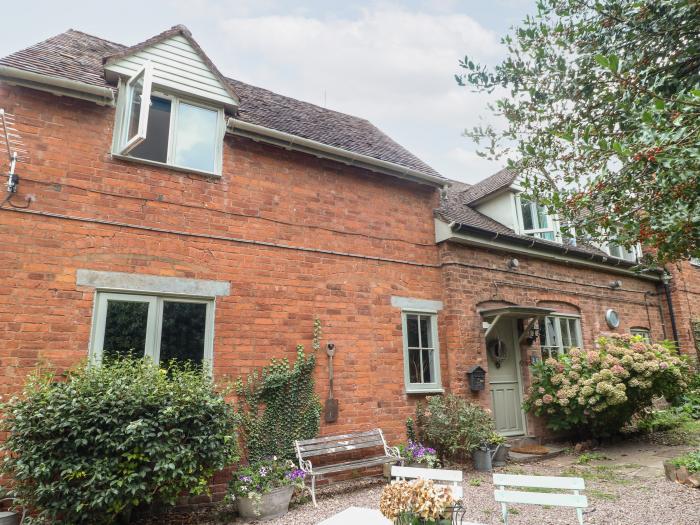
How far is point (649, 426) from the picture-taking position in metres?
10.2

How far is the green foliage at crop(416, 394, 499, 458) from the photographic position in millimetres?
7746

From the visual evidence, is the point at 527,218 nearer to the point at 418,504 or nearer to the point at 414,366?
the point at 414,366

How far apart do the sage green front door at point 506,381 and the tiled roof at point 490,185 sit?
3580mm

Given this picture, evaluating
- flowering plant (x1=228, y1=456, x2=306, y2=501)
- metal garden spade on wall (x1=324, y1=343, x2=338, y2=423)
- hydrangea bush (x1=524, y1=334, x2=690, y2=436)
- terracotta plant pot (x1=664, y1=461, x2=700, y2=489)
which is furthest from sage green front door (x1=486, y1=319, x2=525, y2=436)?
flowering plant (x1=228, y1=456, x2=306, y2=501)

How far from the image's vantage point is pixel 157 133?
6867mm

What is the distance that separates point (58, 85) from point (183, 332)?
152 inches

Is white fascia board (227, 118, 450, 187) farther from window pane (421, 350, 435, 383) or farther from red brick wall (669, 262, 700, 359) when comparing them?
red brick wall (669, 262, 700, 359)

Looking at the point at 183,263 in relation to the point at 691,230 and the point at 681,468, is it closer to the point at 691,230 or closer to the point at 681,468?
the point at 691,230

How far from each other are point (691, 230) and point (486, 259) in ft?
16.3

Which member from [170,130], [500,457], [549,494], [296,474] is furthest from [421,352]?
[170,130]

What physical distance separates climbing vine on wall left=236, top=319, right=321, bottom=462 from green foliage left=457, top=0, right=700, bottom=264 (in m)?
4.49

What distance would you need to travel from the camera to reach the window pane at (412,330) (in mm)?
8570

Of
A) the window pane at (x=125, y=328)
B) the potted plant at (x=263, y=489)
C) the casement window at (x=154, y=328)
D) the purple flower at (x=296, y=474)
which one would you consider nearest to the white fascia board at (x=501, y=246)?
the casement window at (x=154, y=328)

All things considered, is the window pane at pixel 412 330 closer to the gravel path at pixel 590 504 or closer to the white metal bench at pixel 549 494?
the gravel path at pixel 590 504
